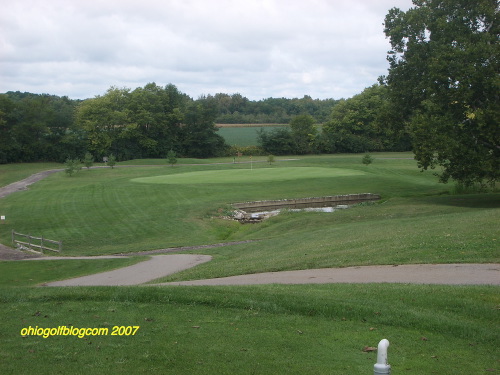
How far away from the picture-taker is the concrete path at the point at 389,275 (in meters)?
11.4

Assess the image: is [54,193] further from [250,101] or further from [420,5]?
[250,101]

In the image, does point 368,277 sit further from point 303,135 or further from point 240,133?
point 240,133

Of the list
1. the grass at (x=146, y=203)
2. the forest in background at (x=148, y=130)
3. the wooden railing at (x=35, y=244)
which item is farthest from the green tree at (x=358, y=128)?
the wooden railing at (x=35, y=244)

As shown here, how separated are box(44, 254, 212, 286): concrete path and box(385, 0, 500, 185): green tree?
15.1m

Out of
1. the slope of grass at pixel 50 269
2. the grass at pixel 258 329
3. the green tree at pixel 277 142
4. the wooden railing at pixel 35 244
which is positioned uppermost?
the green tree at pixel 277 142

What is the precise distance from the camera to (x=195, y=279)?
1464 cm

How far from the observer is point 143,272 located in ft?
56.6

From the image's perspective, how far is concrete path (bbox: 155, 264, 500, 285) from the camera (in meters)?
11.4

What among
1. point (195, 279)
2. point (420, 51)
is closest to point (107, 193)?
point (420, 51)

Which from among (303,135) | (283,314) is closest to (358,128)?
(303,135)

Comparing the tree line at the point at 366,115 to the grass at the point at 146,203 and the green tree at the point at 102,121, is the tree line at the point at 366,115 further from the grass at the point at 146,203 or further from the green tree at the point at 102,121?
the grass at the point at 146,203

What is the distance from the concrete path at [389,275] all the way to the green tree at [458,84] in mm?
15356

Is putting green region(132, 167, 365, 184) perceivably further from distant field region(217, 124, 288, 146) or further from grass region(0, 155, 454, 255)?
distant field region(217, 124, 288, 146)

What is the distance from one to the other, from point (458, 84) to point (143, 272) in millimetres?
20236
